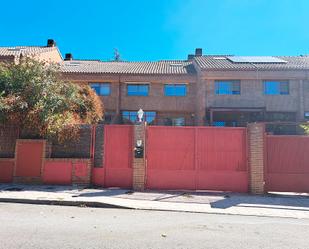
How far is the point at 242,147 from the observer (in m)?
11.3

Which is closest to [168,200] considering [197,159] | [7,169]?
[197,159]

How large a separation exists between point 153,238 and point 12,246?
2.43 meters

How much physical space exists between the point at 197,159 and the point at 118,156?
308 centimetres

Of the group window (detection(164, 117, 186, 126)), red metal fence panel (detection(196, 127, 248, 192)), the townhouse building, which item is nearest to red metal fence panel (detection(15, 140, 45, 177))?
red metal fence panel (detection(196, 127, 248, 192))

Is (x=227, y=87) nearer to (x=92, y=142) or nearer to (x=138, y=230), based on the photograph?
(x=92, y=142)

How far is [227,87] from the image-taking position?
24.6 meters

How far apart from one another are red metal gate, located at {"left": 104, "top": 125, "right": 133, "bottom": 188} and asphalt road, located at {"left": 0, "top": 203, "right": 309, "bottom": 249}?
3.14m

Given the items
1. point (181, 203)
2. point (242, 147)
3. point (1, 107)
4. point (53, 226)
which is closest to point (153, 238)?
point (53, 226)

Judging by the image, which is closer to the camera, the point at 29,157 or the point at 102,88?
the point at 29,157

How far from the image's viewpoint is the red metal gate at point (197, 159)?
1116 cm

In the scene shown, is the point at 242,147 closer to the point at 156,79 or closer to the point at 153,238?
the point at 153,238

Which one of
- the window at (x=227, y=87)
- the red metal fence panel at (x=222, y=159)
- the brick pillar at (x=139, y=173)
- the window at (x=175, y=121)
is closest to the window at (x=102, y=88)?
the window at (x=175, y=121)

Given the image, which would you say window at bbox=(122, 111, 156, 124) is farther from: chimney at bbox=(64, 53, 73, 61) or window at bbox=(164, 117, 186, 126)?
chimney at bbox=(64, 53, 73, 61)

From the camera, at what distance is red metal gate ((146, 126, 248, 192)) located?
11.2 metres
